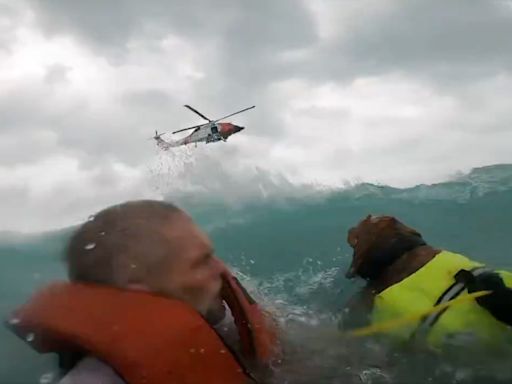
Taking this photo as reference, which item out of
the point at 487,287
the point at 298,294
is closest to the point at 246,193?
the point at 298,294

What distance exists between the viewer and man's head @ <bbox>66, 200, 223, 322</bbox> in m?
2.62

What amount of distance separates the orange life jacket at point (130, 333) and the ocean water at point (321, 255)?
26 centimetres

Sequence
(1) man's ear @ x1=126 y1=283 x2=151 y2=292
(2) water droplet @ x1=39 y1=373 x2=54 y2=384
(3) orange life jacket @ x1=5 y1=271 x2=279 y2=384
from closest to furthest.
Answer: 1. (3) orange life jacket @ x1=5 y1=271 x2=279 y2=384
2. (1) man's ear @ x1=126 y1=283 x2=151 y2=292
3. (2) water droplet @ x1=39 y1=373 x2=54 y2=384

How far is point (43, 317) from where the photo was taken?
8.71ft

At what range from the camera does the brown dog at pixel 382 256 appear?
16.4 feet

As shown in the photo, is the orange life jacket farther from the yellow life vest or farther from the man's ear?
the yellow life vest

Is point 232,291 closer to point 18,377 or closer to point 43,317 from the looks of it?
point 43,317

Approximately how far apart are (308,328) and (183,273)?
1.75 m

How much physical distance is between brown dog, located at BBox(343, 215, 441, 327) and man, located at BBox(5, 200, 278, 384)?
2374 millimetres

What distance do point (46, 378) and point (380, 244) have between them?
9.78 ft

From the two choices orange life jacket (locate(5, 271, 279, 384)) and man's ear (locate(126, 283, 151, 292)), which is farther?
man's ear (locate(126, 283, 151, 292))

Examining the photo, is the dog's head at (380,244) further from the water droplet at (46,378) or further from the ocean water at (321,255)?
the water droplet at (46,378)

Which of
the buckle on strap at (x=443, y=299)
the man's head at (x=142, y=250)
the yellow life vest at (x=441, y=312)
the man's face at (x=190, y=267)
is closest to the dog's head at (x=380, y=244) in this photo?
the yellow life vest at (x=441, y=312)

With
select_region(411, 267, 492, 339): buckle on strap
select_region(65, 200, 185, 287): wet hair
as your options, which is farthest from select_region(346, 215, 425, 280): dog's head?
select_region(65, 200, 185, 287): wet hair
